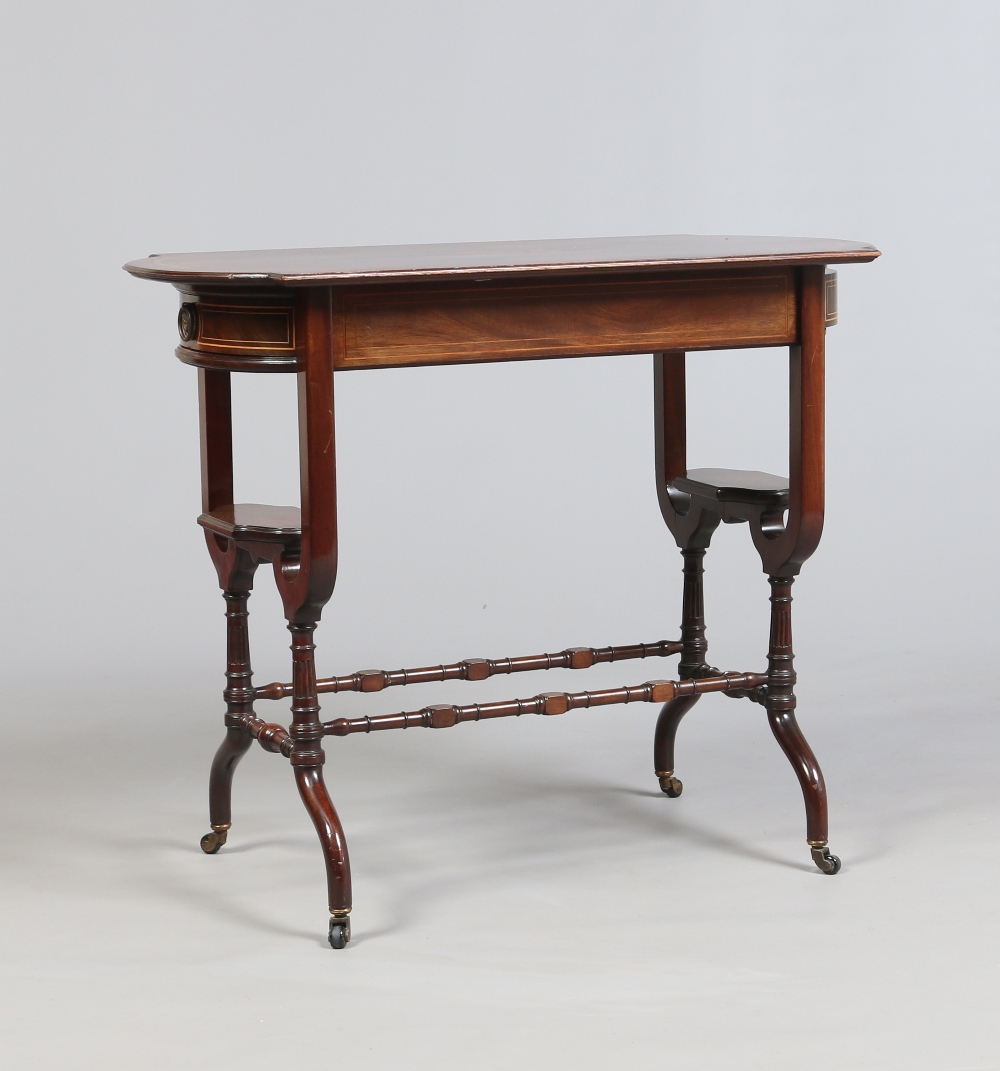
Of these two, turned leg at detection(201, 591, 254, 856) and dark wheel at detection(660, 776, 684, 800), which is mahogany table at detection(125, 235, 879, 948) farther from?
dark wheel at detection(660, 776, 684, 800)

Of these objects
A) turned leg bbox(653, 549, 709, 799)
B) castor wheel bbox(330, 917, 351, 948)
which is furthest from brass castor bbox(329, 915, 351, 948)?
turned leg bbox(653, 549, 709, 799)

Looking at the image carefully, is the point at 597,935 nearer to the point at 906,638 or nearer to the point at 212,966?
the point at 212,966

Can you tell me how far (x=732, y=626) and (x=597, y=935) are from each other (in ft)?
8.11

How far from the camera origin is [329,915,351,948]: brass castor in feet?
12.3

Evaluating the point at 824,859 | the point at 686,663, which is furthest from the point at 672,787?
the point at 824,859

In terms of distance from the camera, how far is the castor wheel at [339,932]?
12.3ft

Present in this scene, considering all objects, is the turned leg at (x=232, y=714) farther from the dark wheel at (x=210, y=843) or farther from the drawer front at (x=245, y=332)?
Result: the drawer front at (x=245, y=332)

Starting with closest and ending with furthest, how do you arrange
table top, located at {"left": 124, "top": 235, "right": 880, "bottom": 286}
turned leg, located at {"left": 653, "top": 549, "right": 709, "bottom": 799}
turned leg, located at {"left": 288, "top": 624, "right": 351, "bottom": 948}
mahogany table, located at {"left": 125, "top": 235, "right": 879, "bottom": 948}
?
table top, located at {"left": 124, "top": 235, "right": 880, "bottom": 286}
mahogany table, located at {"left": 125, "top": 235, "right": 879, "bottom": 948}
turned leg, located at {"left": 288, "top": 624, "right": 351, "bottom": 948}
turned leg, located at {"left": 653, "top": 549, "right": 709, "bottom": 799}

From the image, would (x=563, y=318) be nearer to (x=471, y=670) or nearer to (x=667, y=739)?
(x=471, y=670)

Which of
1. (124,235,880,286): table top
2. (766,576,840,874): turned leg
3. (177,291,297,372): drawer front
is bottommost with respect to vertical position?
(766,576,840,874): turned leg

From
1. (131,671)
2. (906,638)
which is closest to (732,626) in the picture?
(906,638)

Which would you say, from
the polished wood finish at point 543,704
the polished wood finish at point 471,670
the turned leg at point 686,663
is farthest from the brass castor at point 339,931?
the turned leg at point 686,663

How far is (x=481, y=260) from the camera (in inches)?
153

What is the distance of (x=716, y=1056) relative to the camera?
3.24 metres
